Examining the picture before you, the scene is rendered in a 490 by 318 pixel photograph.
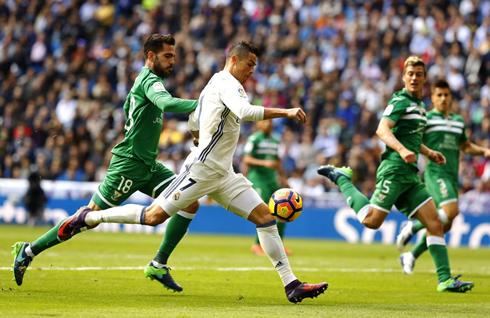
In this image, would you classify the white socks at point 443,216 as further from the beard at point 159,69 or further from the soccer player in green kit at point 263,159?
the beard at point 159,69

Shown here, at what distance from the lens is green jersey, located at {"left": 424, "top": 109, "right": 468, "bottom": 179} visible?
1218cm

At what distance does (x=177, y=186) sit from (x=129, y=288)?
1.60 meters

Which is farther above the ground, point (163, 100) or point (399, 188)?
point (163, 100)

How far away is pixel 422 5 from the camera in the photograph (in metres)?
26.1

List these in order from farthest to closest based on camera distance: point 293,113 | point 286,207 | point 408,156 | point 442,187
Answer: point 442,187 < point 408,156 < point 286,207 < point 293,113

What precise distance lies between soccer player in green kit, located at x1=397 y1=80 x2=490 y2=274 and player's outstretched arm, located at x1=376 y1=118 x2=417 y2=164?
7.91 ft

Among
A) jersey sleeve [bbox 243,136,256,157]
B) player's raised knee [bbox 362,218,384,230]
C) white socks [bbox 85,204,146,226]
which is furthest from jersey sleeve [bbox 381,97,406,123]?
jersey sleeve [bbox 243,136,256,157]

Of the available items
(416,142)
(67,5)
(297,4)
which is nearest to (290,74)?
(297,4)

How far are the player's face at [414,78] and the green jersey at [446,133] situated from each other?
6.82 feet

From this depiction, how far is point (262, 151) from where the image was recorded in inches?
630

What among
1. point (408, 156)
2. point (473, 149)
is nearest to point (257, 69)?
point (473, 149)

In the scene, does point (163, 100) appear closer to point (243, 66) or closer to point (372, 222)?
point (243, 66)

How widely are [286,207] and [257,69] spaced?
19387mm

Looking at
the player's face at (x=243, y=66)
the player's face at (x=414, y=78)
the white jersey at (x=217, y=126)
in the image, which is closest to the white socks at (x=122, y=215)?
the white jersey at (x=217, y=126)
